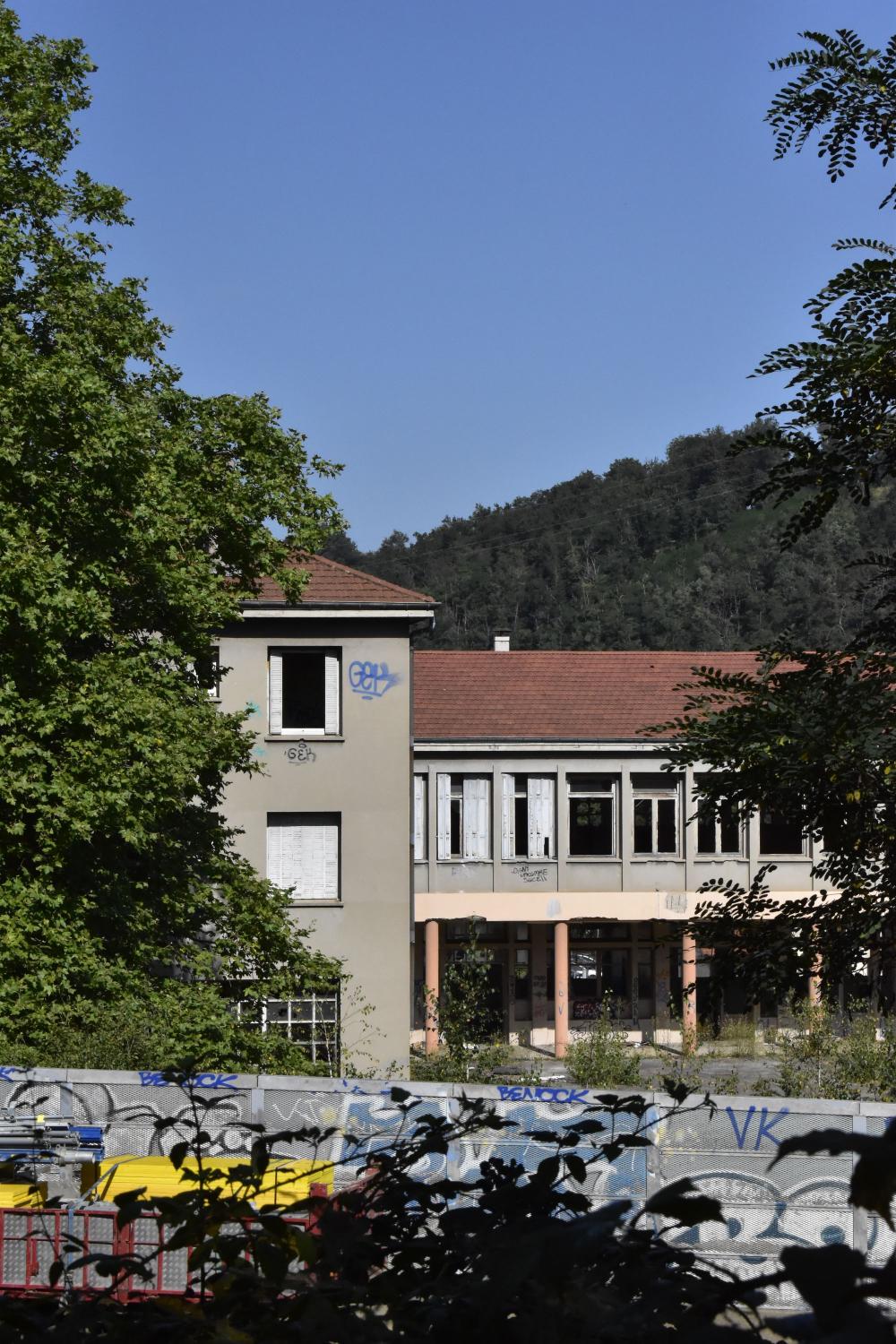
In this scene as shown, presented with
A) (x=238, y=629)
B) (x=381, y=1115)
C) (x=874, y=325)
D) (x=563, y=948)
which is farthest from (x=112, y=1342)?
(x=563, y=948)

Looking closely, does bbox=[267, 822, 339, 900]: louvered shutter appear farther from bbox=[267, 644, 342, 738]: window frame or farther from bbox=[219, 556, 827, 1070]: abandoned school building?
bbox=[219, 556, 827, 1070]: abandoned school building

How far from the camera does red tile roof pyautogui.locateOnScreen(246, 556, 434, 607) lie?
3141cm

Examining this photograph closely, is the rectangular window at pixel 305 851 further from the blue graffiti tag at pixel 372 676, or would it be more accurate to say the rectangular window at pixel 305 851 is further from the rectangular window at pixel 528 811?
the rectangular window at pixel 528 811

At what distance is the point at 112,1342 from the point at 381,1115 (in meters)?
13.8

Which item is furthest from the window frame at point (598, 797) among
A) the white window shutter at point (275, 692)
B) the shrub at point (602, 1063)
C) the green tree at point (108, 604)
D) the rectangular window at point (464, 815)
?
the shrub at point (602, 1063)

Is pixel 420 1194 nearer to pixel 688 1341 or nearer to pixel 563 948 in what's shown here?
pixel 688 1341

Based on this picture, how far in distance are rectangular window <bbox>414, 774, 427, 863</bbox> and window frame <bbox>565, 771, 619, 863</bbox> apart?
13.1 ft

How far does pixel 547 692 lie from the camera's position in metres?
42.0

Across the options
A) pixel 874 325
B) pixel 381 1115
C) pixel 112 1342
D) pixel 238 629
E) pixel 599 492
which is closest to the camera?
pixel 112 1342

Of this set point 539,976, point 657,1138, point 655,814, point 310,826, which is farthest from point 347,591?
point 657,1138

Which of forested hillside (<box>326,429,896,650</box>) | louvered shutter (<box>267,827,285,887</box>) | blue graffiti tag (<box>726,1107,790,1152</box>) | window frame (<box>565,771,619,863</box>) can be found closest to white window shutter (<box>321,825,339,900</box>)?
louvered shutter (<box>267,827,285,887</box>)

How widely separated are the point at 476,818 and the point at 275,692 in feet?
34.8

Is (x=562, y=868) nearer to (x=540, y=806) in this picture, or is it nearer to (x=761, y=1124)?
(x=540, y=806)

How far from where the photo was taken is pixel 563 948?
40875 mm
